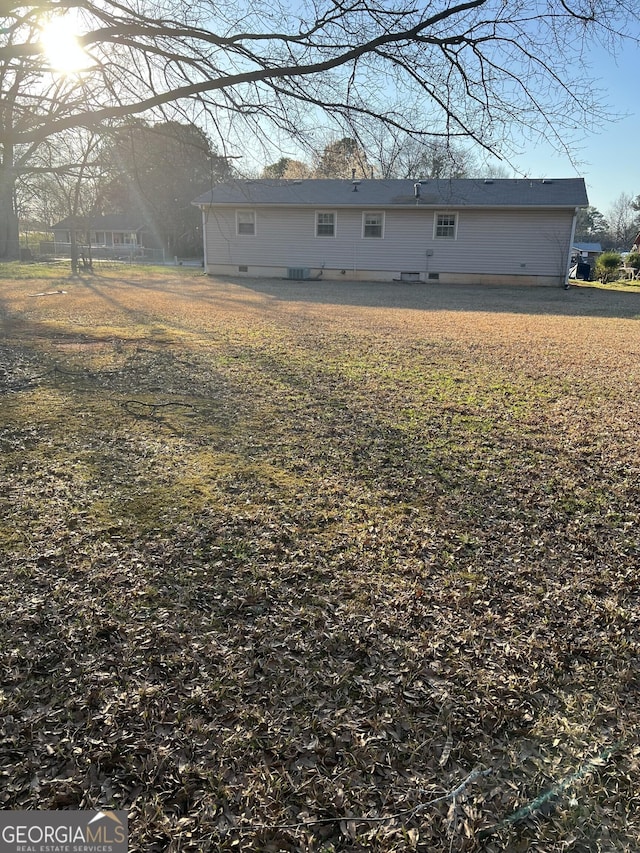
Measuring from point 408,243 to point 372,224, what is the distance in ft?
5.28

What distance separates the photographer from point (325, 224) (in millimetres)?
21266

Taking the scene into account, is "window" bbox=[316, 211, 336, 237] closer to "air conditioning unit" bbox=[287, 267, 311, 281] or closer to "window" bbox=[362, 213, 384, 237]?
"window" bbox=[362, 213, 384, 237]

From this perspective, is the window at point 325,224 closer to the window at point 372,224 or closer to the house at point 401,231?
the house at point 401,231

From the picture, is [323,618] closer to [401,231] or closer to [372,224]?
[401,231]

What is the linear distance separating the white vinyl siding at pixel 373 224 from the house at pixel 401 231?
4 centimetres

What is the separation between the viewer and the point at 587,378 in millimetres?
6344

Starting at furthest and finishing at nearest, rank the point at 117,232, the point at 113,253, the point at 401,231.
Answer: the point at 117,232 → the point at 113,253 → the point at 401,231

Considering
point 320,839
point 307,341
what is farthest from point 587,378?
point 320,839

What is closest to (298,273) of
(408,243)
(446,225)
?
(408,243)

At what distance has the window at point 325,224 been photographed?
21.1 meters

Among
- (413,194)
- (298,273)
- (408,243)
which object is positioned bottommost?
(298,273)

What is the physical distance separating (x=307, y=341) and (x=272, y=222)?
15.2 meters

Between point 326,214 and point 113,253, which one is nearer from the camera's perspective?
point 326,214

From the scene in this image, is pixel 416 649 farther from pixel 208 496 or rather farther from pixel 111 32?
pixel 111 32
